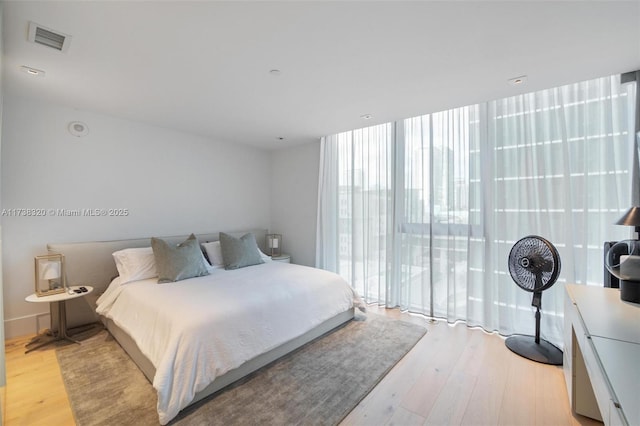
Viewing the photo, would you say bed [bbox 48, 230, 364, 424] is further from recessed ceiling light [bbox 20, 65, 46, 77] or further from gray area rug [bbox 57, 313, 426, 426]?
recessed ceiling light [bbox 20, 65, 46, 77]

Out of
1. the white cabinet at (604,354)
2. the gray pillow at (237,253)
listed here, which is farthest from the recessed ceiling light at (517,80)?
the gray pillow at (237,253)

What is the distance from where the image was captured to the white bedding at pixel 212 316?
1793 mm

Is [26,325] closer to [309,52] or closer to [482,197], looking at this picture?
[309,52]

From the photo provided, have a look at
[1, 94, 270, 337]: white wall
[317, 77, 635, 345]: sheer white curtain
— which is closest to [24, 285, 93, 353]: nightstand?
[1, 94, 270, 337]: white wall

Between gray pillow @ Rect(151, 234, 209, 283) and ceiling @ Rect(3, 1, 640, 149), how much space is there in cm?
157

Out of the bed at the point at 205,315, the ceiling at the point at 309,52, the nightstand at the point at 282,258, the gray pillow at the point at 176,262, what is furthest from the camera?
the nightstand at the point at 282,258

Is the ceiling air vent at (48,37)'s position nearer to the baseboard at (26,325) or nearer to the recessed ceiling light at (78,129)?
the recessed ceiling light at (78,129)

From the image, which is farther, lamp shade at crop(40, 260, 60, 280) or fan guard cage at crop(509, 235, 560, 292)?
lamp shade at crop(40, 260, 60, 280)

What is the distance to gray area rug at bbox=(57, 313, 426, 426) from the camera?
→ 1.78 meters

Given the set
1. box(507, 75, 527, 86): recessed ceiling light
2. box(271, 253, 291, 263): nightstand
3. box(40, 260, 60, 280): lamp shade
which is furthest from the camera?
box(271, 253, 291, 263): nightstand

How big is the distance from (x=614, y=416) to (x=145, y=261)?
3696 mm

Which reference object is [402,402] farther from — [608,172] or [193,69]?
[193,69]

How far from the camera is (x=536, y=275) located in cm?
250

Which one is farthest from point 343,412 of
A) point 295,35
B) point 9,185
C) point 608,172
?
point 9,185
